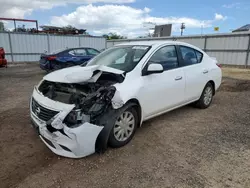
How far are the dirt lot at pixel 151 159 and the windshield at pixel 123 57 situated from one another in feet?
4.04

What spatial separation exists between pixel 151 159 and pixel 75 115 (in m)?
1.22

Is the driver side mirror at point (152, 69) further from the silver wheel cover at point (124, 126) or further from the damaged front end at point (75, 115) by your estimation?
the silver wheel cover at point (124, 126)

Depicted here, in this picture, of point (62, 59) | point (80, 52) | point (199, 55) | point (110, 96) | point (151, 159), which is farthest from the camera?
point (80, 52)

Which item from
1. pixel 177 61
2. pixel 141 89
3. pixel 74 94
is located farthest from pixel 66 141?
pixel 177 61

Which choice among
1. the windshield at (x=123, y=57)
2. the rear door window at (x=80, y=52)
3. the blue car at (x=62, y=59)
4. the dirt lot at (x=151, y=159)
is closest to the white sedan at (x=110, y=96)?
the windshield at (x=123, y=57)

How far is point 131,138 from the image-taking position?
3258mm

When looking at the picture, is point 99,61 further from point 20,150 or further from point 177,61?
point 20,150

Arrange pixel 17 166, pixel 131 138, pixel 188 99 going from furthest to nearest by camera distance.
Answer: pixel 188 99 < pixel 131 138 < pixel 17 166

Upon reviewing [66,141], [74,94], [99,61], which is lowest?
[66,141]

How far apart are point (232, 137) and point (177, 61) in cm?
171

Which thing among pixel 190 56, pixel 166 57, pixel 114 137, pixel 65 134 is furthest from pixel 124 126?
pixel 190 56

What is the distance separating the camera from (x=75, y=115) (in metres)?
2.52

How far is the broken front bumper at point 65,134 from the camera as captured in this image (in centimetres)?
247

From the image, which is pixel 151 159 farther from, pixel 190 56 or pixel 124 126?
pixel 190 56
